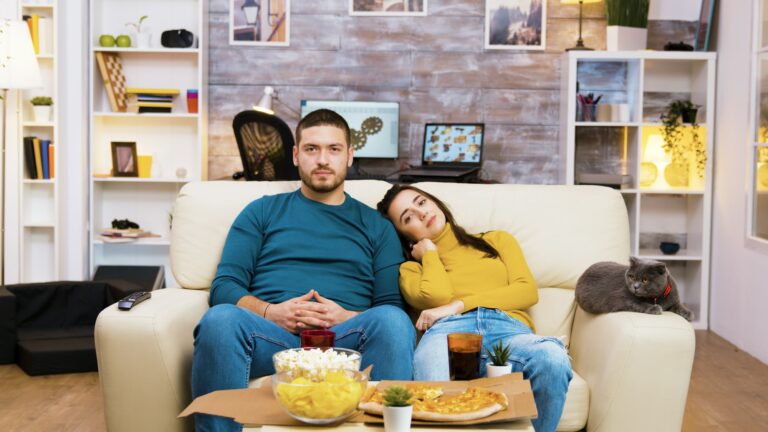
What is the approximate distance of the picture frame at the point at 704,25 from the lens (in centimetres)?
505

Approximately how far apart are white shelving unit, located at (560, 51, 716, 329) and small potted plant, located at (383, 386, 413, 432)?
12.3ft

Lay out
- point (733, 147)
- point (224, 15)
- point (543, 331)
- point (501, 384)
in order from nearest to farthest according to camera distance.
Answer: point (501, 384) < point (543, 331) < point (733, 147) < point (224, 15)

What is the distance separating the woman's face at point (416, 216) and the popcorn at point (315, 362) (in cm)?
102

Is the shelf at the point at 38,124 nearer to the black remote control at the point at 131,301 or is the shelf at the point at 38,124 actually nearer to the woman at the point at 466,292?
the woman at the point at 466,292

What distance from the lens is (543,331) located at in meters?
2.78

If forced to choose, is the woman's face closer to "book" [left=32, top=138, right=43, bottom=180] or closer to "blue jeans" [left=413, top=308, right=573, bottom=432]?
"blue jeans" [left=413, top=308, right=573, bottom=432]

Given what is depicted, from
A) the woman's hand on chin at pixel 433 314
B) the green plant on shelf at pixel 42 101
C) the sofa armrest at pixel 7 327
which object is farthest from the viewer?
the green plant on shelf at pixel 42 101

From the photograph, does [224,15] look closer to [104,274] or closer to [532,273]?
[104,274]

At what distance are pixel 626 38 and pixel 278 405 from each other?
3.97 metres

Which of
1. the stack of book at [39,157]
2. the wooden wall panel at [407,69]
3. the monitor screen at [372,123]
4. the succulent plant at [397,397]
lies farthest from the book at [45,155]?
the succulent plant at [397,397]

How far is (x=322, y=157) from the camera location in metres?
2.77

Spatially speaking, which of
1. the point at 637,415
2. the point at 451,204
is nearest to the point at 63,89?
the point at 451,204

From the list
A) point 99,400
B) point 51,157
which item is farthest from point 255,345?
point 51,157

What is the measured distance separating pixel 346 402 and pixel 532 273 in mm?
1319
